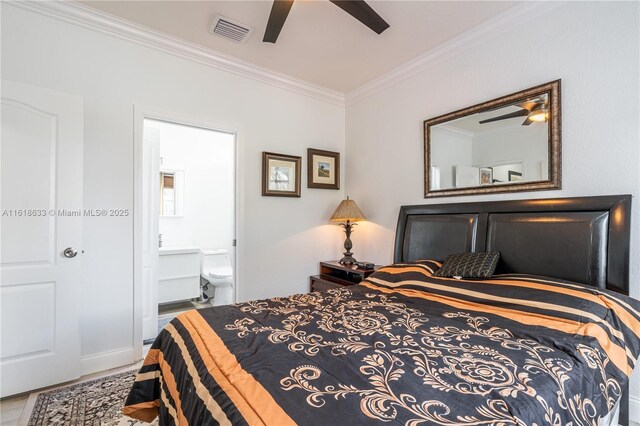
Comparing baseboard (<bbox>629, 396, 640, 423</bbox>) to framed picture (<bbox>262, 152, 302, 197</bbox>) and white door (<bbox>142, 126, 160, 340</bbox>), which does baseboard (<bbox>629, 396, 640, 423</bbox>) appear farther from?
white door (<bbox>142, 126, 160, 340</bbox>)

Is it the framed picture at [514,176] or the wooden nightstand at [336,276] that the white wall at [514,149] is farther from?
the wooden nightstand at [336,276]

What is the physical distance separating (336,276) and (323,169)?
1.30 m

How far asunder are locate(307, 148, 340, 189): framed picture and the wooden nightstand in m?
0.96

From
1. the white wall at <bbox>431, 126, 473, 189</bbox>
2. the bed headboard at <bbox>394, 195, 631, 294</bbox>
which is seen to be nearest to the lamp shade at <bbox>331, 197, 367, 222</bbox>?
the bed headboard at <bbox>394, 195, 631, 294</bbox>

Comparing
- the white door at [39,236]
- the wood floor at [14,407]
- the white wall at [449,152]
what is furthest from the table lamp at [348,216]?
the wood floor at [14,407]

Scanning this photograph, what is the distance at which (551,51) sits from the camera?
6.77ft

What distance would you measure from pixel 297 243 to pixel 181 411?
247 centimetres

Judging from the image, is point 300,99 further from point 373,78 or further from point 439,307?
point 439,307

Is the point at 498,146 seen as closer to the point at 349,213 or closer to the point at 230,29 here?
the point at 349,213

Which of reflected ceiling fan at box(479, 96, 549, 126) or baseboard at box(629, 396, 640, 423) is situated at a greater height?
reflected ceiling fan at box(479, 96, 549, 126)

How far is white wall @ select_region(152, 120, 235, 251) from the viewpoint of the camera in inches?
178

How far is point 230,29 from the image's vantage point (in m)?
2.47

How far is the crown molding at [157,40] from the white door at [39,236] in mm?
621

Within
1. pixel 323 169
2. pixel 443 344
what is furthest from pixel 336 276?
pixel 443 344
